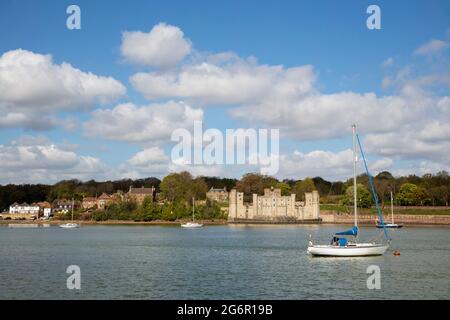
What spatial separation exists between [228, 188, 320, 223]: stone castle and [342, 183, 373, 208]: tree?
6.24 m

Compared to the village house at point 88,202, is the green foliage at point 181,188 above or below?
above

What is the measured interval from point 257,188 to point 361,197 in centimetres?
3204

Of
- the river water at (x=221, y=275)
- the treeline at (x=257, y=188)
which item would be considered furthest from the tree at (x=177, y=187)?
the river water at (x=221, y=275)

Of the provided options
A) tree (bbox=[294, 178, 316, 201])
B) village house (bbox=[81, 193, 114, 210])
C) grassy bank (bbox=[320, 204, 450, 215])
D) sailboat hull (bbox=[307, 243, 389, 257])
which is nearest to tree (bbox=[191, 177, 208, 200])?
village house (bbox=[81, 193, 114, 210])

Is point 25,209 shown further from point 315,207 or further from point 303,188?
point 315,207

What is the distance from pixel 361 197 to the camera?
345 ft

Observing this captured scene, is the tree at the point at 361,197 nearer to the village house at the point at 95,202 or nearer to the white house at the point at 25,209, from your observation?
the village house at the point at 95,202

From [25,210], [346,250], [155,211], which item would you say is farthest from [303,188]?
[346,250]

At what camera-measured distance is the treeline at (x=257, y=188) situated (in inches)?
4215

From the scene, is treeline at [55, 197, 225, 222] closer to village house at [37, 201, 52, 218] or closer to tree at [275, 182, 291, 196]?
tree at [275, 182, 291, 196]

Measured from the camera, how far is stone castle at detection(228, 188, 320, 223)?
10888 cm

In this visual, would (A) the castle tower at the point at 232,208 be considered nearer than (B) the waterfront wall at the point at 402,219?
No
